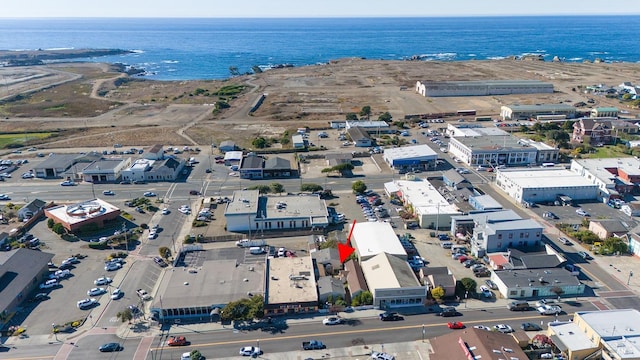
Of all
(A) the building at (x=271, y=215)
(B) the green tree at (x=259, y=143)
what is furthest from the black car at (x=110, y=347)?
(B) the green tree at (x=259, y=143)

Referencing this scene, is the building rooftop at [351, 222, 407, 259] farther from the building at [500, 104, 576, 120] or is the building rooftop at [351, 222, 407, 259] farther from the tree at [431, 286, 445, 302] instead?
the building at [500, 104, 576, 120]

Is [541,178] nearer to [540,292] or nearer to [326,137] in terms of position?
[540,292]

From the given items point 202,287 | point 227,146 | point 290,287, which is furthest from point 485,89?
point 202,287

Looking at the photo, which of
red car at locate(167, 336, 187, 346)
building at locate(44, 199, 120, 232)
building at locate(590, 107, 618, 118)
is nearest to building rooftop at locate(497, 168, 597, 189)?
building at locate(590, 107, 618, 118)

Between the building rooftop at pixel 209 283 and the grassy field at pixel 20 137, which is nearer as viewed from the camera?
the building rooftop at pixel 209 283

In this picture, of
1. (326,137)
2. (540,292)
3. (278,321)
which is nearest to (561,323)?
(540,292)

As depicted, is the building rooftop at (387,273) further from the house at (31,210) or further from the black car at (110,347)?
the house at (31,210)

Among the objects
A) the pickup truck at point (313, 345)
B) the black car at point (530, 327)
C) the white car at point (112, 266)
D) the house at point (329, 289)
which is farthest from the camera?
the white car at point (112, 266)
